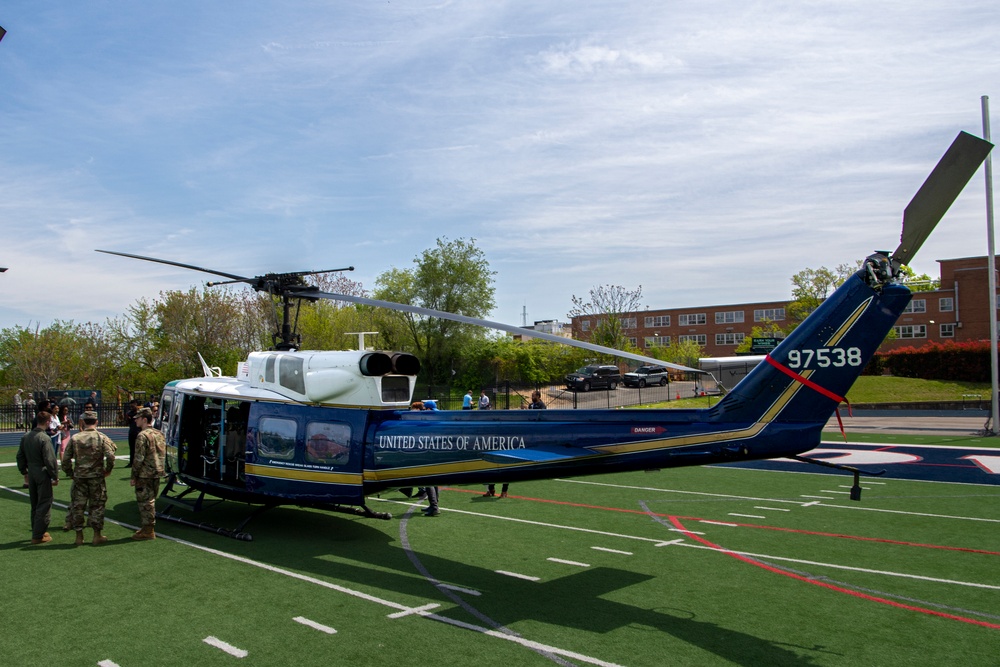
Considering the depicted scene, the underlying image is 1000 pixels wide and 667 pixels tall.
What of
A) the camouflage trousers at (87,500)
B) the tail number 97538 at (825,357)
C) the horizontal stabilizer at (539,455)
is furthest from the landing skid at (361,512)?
the tail number 97538 at (825,357)

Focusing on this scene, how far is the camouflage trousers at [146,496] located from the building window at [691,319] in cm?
8408

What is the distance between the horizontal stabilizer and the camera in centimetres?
831

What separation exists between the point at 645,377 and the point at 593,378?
4.91 m

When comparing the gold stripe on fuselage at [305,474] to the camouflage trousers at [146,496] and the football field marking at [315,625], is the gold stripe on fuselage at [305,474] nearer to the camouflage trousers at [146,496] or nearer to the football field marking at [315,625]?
the camouflage trousers at [146,496]

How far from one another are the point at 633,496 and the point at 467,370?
38660mm

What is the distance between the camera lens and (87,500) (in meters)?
10.7

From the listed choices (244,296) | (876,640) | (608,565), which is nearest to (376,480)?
(608,565)

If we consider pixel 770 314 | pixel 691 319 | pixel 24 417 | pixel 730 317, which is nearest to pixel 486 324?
pixel 24 417

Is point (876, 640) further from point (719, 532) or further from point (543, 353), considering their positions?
point (543, 353)

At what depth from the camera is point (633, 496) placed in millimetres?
15172

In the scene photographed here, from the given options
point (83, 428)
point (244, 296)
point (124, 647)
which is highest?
point (244, 296)

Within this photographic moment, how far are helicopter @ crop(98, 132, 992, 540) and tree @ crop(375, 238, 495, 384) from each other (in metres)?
39.2

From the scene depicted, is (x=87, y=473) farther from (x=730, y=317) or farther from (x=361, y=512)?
(x=730, y=317)

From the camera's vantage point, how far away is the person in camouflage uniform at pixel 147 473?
35.8 ft
